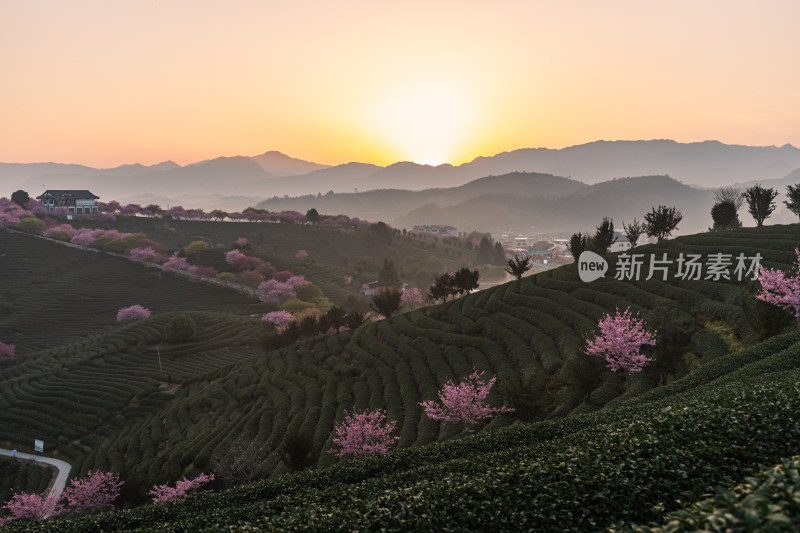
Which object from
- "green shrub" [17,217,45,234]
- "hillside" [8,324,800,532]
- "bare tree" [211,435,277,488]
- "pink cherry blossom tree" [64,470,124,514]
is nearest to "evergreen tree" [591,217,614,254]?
"bare tree" [211,435,277,488]

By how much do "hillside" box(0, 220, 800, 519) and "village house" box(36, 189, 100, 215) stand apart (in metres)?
128

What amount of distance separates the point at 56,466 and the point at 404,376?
40.2 m

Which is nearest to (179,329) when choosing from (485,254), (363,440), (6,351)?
(6,351)

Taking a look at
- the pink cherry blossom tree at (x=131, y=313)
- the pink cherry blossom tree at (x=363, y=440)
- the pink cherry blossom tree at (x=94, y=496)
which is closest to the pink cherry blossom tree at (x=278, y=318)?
the pink cherry blossom tree at (x=131, y=313)

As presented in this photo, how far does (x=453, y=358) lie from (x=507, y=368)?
5.96 metres

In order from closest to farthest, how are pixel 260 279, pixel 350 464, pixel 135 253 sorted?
1. pixel 350 464
2. pixel 260 279
3. pixel 135 253

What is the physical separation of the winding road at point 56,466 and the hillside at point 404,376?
1.32m

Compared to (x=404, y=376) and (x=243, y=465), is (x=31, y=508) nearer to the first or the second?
(x=243, y=465)

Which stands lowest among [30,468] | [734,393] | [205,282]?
[30,468]

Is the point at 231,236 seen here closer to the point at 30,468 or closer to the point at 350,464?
the point at 30,468

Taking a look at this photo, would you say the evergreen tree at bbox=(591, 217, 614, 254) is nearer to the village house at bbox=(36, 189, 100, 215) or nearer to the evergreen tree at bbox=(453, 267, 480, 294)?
the evergreen tree at bbox=(453, 267, 480, 294)

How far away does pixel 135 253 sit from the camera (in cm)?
12269

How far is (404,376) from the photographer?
3906 centimetres

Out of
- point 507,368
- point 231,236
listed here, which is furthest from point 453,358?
point 231,236
